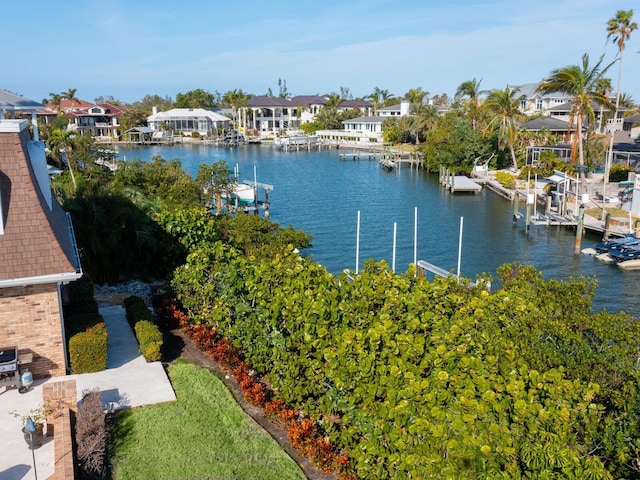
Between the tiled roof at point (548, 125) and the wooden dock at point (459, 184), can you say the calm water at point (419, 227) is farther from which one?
the tiled roof at point (548, 125)

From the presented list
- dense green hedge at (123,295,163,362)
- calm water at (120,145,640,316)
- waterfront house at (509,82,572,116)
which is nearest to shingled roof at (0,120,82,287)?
dense green hedge at (123,295,163,362)

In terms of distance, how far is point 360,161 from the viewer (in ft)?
270

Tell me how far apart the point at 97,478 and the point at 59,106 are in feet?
393

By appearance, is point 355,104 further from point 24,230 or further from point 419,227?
point 24,230

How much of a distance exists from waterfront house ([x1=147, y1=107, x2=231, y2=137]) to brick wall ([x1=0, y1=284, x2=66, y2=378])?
10358 centimetres

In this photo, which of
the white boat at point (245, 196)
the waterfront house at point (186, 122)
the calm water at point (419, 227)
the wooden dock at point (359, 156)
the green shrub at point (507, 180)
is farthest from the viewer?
the waterfront house at point (186, 122)

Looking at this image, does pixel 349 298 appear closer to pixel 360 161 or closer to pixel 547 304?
pixel 547 304

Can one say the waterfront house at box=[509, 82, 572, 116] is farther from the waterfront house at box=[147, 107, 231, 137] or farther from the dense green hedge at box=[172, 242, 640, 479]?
the dense green hedge at box=[172, 242, 640, 479]

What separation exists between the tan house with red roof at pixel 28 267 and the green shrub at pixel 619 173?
149 ft

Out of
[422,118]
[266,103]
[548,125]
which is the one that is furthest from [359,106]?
[548,125]

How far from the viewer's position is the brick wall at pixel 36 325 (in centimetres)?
1205

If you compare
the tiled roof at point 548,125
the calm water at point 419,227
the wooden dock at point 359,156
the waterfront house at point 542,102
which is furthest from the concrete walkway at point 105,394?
the waterfront house at point 542,102

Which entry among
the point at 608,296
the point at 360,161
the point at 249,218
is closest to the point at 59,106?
the point at 360,161

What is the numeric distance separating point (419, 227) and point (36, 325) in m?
30.0
